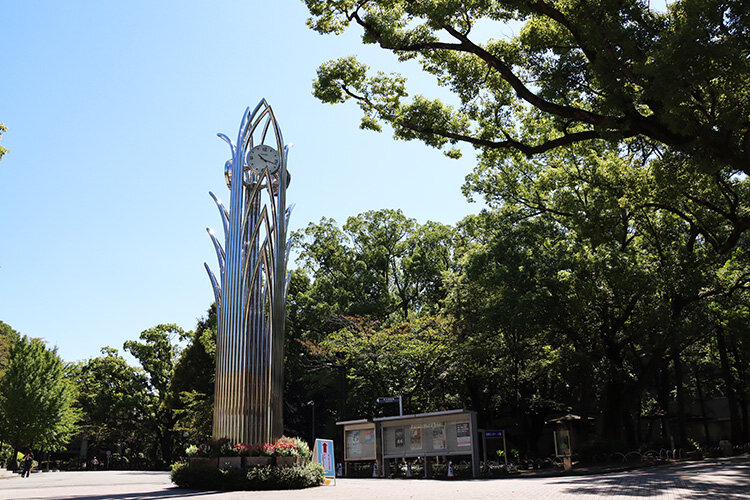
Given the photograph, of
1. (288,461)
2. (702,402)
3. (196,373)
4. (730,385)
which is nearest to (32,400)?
(196,373)

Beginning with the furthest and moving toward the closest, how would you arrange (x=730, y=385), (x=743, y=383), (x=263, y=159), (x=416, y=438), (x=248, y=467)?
1. (x=743, y=383)
2. (x=730, y=385)
3. (x=416, y=438)
4. (x=263, y=159)
5. (x=248, y=467)

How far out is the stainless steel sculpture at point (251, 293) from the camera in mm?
17500

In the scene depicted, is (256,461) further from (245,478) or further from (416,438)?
(416,438)

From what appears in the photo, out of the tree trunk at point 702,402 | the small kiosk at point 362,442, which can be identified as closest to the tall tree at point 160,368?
the small kiosk at point 362,442

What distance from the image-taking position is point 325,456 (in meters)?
19.2

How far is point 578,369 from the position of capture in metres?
23.8

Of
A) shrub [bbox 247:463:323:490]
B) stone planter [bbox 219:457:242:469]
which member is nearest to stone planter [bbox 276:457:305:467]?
shrub [bbox 247:463:323:490]

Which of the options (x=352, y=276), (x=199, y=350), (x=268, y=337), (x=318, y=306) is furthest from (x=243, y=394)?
(x=199, y=350)

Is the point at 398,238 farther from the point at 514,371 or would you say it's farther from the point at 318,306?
the point at 514,371

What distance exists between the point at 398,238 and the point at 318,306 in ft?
28.3

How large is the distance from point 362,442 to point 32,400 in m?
21.4

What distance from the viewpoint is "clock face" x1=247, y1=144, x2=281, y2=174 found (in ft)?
64.1

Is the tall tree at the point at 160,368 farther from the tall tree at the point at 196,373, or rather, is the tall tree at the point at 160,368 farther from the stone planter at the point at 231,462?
the stone planter at the point at 231,462

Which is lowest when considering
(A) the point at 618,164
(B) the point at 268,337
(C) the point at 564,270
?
(B) the point at 268,337
